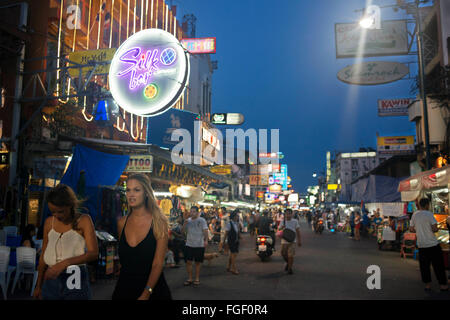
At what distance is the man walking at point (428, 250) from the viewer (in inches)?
325

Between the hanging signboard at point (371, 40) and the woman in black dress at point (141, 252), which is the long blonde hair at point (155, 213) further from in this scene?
the hanging signboard at point (371, 40)

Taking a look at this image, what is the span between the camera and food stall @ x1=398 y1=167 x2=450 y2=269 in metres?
12.0

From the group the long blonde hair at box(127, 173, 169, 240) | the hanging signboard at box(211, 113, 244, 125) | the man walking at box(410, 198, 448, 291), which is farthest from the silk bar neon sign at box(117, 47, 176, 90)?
the hanging signboard at box(211, 113, 244, 125)

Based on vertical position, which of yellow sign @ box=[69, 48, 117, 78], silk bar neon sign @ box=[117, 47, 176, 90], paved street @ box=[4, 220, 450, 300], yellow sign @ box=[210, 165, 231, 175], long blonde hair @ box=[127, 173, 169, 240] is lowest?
paved street @ box=[4, 220, 450, 300]

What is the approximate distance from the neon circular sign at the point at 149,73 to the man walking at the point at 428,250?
802 cm

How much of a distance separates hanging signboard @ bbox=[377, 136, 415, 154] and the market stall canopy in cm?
865

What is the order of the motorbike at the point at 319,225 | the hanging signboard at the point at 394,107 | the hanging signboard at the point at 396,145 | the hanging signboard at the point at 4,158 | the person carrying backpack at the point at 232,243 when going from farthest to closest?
1. the motorbike at the point at 319,225
2. the hanging signboard at the point at 396,145
3. the hanging signboard at the point at 394,107
4. the hanging signboard at the point at 4,158
5. the person carrying backpack at the point at 232,243

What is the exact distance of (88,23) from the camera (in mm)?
A: 18531

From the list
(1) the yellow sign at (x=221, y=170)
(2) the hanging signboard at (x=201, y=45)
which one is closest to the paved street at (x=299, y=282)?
(2) the hanging signboard at (x=201, y=45)

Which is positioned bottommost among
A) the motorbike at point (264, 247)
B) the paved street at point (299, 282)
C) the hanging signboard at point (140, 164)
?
the paved street at point (299, 282)

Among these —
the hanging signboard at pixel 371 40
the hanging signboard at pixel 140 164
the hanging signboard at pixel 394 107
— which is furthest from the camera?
the hanging signboard at pixel 394 107

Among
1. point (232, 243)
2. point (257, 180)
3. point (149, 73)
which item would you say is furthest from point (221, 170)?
point (232, 243)

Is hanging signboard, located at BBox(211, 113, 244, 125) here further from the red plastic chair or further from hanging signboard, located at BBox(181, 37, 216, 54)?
the red plastic chair
